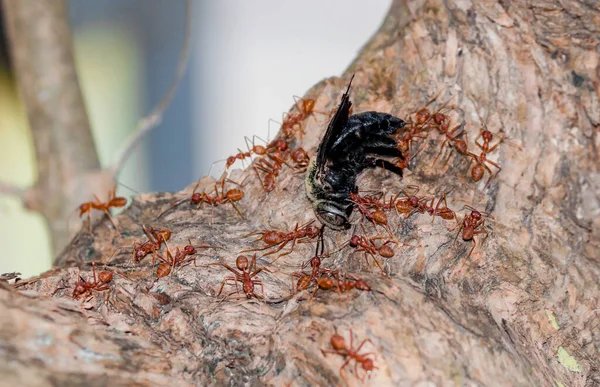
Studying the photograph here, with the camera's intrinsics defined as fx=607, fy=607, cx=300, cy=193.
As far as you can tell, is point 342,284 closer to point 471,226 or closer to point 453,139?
point 471,226

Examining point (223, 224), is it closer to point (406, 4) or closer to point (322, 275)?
point (322, 275)

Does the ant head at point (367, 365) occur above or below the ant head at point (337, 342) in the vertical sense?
below

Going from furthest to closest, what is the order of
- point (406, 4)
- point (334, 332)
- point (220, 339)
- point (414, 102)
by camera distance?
point (406, 4) → point (414, 102) → point (220, 339) → point (334, 332)

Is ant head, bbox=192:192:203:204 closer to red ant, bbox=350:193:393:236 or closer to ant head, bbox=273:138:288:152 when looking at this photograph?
ant head, bbox=273:138:288:152

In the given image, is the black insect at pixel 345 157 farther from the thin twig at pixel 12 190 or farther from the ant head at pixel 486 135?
the thin twig at pixel 12 190

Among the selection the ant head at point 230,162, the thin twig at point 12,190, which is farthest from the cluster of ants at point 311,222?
the thin twig at point 12,190

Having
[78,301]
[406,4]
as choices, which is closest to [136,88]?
[406,4]

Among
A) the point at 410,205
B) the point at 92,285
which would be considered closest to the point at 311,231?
the point at 410,205
